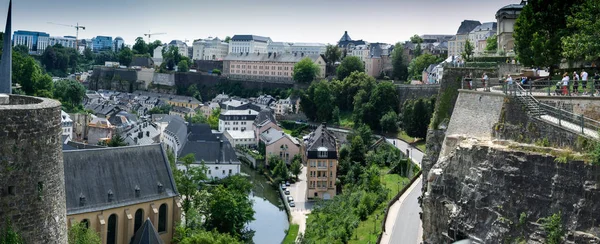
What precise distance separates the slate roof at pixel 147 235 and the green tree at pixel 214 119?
50.7 meters

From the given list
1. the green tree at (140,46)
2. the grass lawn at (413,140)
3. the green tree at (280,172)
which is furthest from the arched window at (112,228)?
the green tree at (140,46)

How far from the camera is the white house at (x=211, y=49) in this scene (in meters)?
140

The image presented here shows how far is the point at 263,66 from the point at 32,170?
104616mm

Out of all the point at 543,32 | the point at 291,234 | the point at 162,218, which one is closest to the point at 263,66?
the point at 291,234

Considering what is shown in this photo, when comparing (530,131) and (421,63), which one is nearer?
(530,131)

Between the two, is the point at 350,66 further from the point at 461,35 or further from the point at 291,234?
the point at 291,234

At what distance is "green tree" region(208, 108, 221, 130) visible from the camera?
3164 inches

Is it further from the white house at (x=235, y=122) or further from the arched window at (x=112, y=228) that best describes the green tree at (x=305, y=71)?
the arched window at (x=112, y=228)

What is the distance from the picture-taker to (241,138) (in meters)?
70.4

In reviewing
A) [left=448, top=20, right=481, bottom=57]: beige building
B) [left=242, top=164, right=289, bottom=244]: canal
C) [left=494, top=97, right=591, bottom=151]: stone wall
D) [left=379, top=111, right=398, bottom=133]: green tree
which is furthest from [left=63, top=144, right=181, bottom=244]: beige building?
[left=448, top=20, right=481, bottom=57]: beige building

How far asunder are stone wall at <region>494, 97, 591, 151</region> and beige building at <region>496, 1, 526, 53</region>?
65.0 ft

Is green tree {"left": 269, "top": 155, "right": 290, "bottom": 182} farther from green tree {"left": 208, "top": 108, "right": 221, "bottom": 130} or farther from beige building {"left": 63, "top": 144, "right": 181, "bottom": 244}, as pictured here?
green tree {"left": 208, "top": 108, "right": 221, "bottom": 130}

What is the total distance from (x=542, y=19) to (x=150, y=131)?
1873 inches

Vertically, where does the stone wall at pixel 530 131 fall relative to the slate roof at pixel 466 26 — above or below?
below
